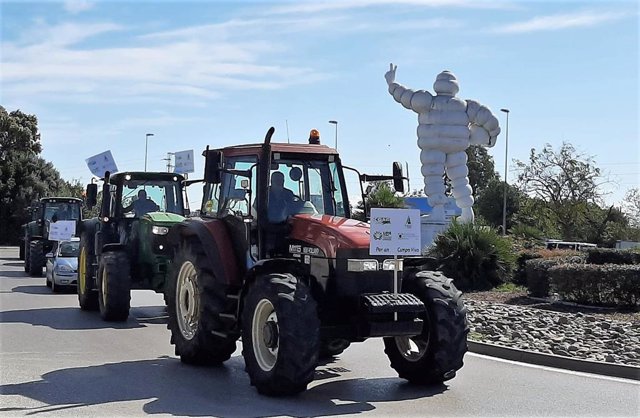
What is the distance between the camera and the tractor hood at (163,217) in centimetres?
1558

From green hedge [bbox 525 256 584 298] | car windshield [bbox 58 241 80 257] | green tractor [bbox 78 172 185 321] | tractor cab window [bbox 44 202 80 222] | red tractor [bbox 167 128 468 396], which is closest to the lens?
red tractor [bbox 167 128 468 396]

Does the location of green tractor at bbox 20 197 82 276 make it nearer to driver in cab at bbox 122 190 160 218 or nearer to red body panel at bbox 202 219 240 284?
driver in cab at bbox 122 190 160 218

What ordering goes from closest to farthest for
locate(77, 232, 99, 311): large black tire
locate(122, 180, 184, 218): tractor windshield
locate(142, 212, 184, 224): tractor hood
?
locate(142, 212, 184, 224): tractor hood
locate(77, 232, 99, 311): large black tire
locate(122, 180, 184, 218): tractor windshield

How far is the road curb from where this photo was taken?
10.2 metres

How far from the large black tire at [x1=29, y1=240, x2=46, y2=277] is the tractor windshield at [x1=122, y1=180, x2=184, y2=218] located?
507 inches

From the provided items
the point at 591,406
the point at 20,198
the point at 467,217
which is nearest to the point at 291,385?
the point at 591,406

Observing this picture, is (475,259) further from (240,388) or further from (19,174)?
(19,174)

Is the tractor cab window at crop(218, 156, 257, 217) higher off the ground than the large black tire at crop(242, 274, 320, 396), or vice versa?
the tractor cab window at crop(218, 156, 257, 217)

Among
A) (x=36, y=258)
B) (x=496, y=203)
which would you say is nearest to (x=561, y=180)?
(x=496, y=203)

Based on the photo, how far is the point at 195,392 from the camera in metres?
8.82

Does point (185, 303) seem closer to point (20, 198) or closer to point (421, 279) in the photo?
point (421, 279)

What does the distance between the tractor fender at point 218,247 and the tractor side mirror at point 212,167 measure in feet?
3.13

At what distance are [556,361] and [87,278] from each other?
9.86 m

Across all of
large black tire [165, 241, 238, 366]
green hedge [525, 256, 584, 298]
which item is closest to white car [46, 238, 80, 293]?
large black tire [165, 241, 238, 366]
